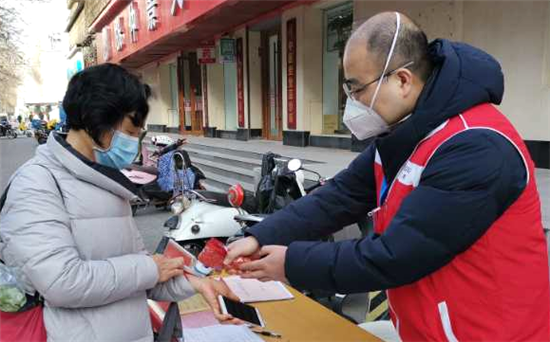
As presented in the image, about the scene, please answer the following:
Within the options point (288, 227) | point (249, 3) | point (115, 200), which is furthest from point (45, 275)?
point (249, 3)

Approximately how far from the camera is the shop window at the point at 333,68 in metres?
9.20

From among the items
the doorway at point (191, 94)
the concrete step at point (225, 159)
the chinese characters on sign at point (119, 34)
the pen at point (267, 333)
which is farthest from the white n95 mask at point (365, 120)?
the chinese characters on sign at point (119, 34)

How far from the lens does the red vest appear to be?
1017 mm

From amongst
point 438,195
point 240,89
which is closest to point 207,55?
point 240,89

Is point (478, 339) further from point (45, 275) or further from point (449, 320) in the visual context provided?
point (45, 275)

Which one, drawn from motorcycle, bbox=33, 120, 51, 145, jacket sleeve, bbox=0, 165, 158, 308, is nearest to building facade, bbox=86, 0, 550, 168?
jacket sleeve, bbox=0, 165, 158, 308

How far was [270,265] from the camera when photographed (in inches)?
49.9

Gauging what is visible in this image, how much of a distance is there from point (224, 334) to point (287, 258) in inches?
23.7

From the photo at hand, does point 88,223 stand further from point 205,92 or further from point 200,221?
point 205,92

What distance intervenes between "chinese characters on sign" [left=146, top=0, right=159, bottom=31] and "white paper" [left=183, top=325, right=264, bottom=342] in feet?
42.6

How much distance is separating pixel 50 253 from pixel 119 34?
1984 centimetres

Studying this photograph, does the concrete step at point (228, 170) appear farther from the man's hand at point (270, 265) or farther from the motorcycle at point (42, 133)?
the motorcycle at point (42, 133)

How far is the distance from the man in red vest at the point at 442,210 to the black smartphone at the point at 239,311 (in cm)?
34

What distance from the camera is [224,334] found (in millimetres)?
1635
